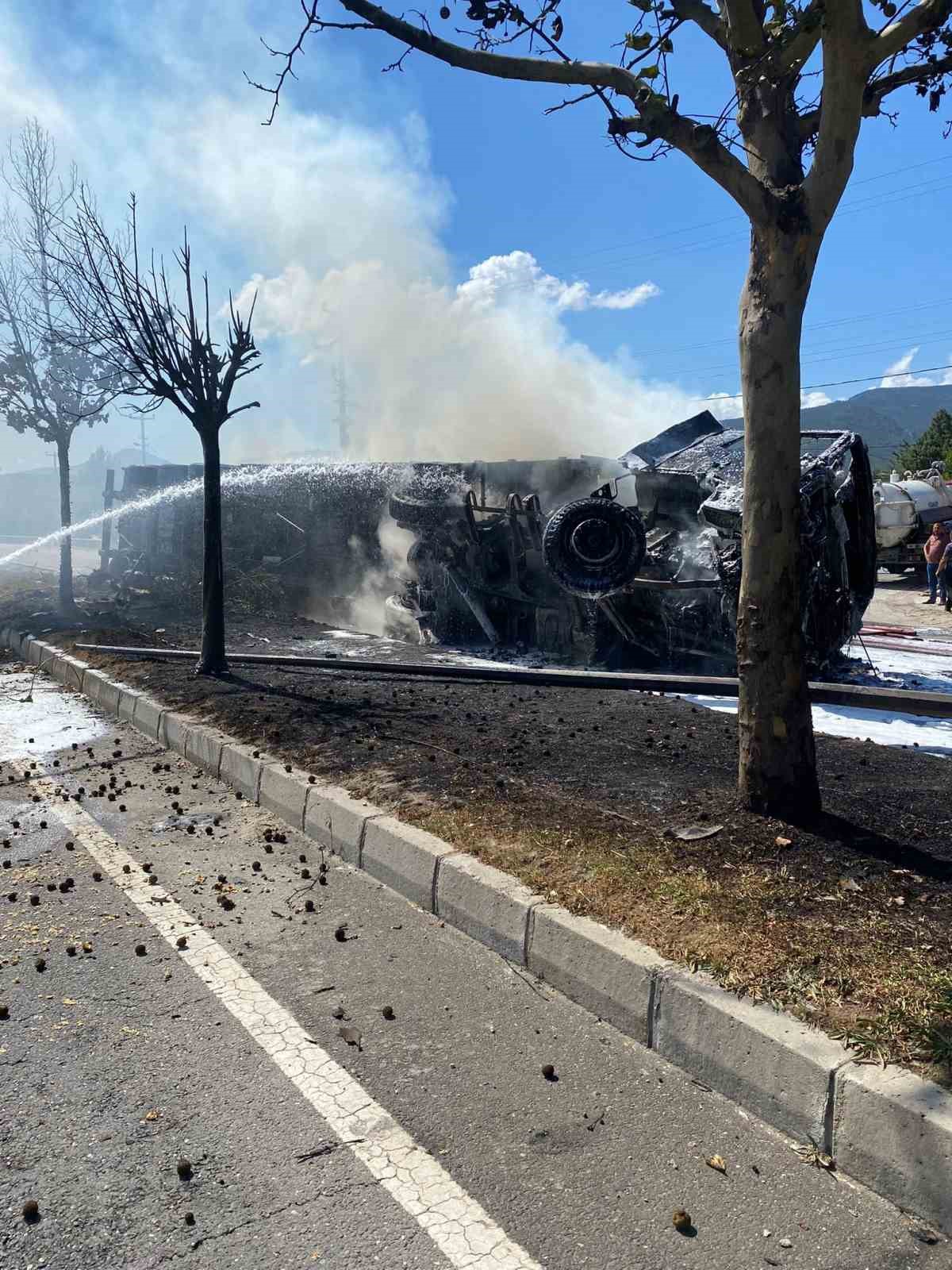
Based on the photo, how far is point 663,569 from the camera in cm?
1013

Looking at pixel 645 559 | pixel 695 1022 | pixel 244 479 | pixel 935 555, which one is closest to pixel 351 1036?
pixel 695 1022

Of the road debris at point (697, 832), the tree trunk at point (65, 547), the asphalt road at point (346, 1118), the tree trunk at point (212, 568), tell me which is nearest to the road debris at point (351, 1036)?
the asphalt road at point (346, 1118)

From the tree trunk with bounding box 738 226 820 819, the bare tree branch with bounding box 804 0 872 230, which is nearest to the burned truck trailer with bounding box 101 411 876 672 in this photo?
the tree trunk with bounding box 738 226 820 819

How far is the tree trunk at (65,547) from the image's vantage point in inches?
632

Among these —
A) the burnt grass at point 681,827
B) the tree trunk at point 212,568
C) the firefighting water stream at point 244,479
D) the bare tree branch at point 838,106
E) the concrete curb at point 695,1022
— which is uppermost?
the bare tree branch at point 838,106

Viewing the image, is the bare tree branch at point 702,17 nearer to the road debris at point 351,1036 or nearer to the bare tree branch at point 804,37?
the bare tree branch at point 804,37

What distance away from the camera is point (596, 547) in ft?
32.4

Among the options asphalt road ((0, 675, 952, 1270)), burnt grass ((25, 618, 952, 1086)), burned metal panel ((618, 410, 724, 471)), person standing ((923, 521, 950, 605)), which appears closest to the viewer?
asphalt road ((0, 675, 952, 1270))

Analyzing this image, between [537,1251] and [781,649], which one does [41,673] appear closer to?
[781,649]

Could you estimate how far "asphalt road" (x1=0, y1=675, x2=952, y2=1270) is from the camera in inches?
89.6

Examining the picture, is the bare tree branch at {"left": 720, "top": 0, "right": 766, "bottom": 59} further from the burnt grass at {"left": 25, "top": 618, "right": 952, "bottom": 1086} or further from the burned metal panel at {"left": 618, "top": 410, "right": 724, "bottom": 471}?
the burned metal panel at {"left": 618, "top": 410, "right": 724, "bottom": 471}

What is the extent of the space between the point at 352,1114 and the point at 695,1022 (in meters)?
1.06

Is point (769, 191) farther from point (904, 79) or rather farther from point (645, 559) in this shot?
point (645, 559)

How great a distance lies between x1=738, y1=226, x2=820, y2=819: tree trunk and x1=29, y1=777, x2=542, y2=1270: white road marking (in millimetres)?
2396
